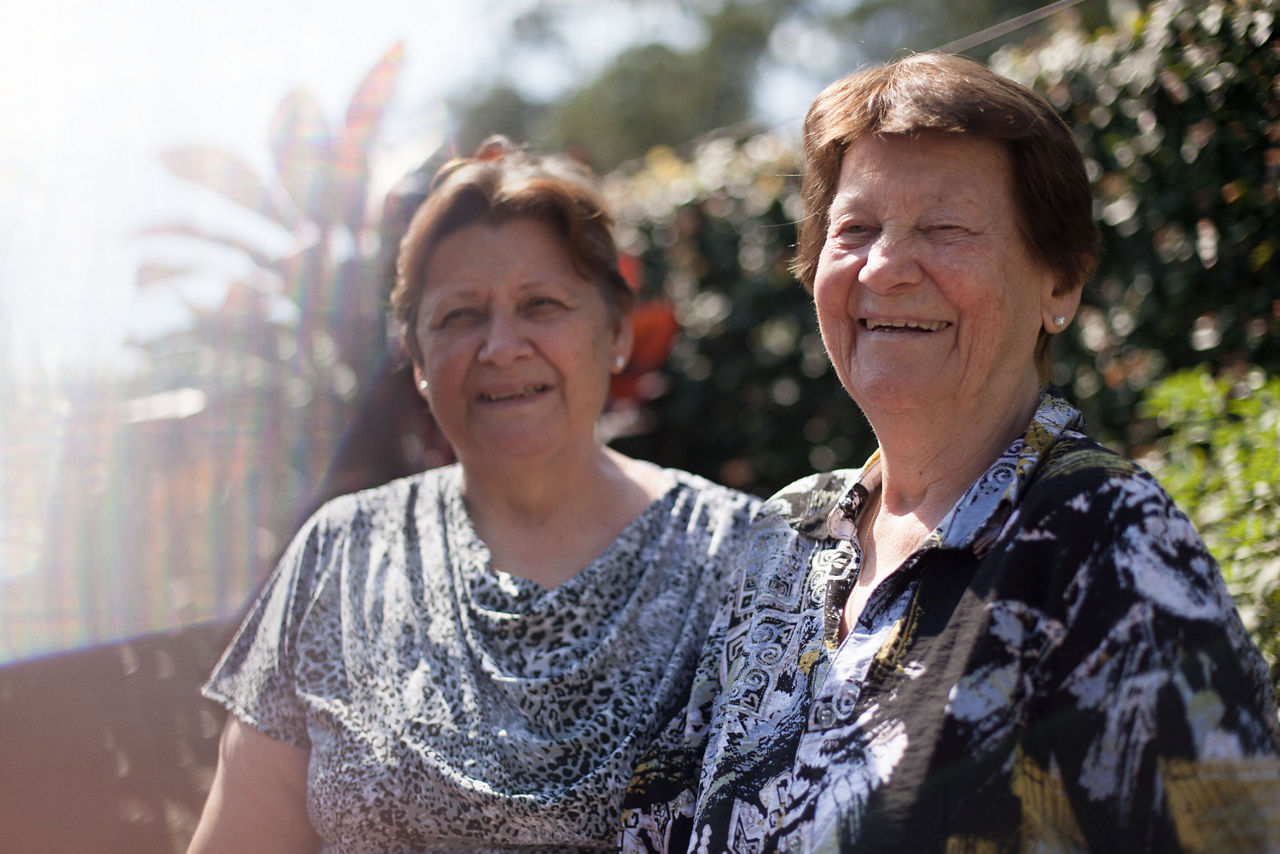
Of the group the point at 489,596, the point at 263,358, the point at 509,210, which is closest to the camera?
the point at 489,596

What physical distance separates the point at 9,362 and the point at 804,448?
10.3 ft

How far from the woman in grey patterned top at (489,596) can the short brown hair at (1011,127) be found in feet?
3.03

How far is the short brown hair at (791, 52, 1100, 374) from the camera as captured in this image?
1593mm

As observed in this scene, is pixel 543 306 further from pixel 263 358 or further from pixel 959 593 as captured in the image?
pixel 263 358

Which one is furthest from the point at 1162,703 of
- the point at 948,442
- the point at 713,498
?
the point at 713,498

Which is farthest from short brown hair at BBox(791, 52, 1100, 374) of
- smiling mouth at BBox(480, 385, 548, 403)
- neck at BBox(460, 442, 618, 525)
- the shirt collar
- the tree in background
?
the tree in background

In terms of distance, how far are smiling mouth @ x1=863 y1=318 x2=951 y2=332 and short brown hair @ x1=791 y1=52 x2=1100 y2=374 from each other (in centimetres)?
20

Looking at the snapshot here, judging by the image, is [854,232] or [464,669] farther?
[464,669]

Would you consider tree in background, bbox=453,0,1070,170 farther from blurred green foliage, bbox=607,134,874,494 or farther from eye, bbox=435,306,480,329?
eye, bbox=435,306,480,329

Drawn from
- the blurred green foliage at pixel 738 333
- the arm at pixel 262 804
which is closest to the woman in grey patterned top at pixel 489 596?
the arm at pixel 262 804

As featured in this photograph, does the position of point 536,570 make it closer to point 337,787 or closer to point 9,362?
point 337,787

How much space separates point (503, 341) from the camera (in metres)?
2.32

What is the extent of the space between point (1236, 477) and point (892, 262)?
3.50 feet

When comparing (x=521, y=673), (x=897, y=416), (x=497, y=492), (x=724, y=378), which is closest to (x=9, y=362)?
(x=497, y=492)
